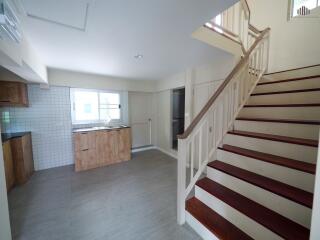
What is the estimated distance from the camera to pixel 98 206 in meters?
2.04

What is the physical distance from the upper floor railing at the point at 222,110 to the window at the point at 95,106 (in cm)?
265

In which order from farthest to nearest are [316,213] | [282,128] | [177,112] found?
1. [177,112]
2. [282,128]
3. [316,213]

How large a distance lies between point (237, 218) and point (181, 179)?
0.62m

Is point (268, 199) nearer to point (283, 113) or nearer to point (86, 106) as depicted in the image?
point (283, 113)

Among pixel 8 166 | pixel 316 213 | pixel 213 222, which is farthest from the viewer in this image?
pixel 8 166

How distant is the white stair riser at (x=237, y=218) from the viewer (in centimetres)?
122

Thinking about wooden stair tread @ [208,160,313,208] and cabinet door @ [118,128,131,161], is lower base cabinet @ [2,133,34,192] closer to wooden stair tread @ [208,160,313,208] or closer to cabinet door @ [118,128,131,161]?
cabinet door @ [118,128,131,161]

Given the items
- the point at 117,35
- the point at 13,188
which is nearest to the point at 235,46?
the point at 117,35

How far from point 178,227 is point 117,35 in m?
2.36

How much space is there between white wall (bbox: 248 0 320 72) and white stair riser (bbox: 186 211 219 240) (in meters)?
3.35

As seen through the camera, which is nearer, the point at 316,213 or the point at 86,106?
the point at 316,213

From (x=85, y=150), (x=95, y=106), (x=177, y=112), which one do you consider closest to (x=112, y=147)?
(x=85, y=150)

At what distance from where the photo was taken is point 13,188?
2475mm

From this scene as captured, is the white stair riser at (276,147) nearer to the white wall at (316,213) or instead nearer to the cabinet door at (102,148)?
the white wall at (316,213)
